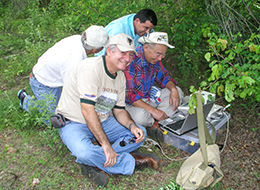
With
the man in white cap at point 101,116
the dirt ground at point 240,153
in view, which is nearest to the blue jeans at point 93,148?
the man in white cap at point 101,116

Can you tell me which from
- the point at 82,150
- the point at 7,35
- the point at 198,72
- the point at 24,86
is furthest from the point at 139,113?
the point at 7,35

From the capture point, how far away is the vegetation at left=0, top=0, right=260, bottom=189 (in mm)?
2723

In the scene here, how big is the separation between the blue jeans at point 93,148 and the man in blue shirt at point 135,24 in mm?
1493

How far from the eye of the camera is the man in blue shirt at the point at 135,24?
3.87 meters

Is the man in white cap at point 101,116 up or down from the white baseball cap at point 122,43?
down

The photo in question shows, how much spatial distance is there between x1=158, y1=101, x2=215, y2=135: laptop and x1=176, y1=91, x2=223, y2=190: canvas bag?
57 cm

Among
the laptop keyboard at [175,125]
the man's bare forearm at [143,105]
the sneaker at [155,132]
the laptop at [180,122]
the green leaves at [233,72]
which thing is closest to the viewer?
the green leaves at [233,72]

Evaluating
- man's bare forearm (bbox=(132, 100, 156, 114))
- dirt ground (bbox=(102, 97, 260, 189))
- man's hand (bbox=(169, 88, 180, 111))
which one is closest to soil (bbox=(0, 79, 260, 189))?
dirt ground (bbox=(102, 97, 260, 189))

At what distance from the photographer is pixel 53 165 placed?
2988mm

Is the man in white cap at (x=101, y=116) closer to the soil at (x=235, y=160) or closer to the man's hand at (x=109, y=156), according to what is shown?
the man's hand at (x=109, y=156)

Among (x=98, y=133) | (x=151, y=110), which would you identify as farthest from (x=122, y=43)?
(x=151, y=110)

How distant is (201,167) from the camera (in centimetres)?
241

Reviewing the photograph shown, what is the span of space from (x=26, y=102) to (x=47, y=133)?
32.7 inches

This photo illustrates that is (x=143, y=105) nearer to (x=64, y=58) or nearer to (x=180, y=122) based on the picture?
(x=180, y=122)
